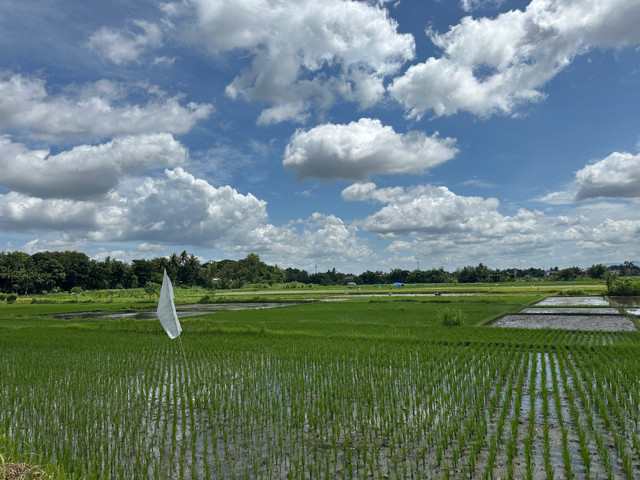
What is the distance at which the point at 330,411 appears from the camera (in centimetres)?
639

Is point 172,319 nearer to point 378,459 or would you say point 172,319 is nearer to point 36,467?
point 36,467

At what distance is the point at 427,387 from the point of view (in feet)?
25.1

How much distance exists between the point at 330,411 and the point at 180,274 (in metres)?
70.3

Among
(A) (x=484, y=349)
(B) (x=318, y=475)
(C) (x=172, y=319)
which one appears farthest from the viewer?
(A) (x=484, y=349)

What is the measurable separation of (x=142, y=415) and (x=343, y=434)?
3194 mm

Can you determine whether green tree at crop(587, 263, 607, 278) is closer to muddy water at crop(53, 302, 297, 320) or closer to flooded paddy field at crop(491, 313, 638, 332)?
flooded paddy field at crop(491, 313, 638, 332)

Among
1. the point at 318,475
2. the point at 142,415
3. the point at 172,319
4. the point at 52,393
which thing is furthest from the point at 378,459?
the point at 52,393

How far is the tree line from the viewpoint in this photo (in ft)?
188

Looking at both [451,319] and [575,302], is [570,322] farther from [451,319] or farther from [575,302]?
[575,302]

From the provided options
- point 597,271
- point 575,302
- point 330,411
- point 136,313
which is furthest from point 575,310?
point 597,271

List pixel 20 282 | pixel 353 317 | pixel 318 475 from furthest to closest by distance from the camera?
1. pixel 20 282
2. pixel 353 317
3. pixel 318 475

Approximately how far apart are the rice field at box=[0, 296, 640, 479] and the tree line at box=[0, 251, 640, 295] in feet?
139

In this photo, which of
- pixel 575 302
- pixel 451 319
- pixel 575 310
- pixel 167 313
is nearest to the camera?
pixel 167 313

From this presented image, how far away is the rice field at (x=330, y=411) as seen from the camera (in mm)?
4594
